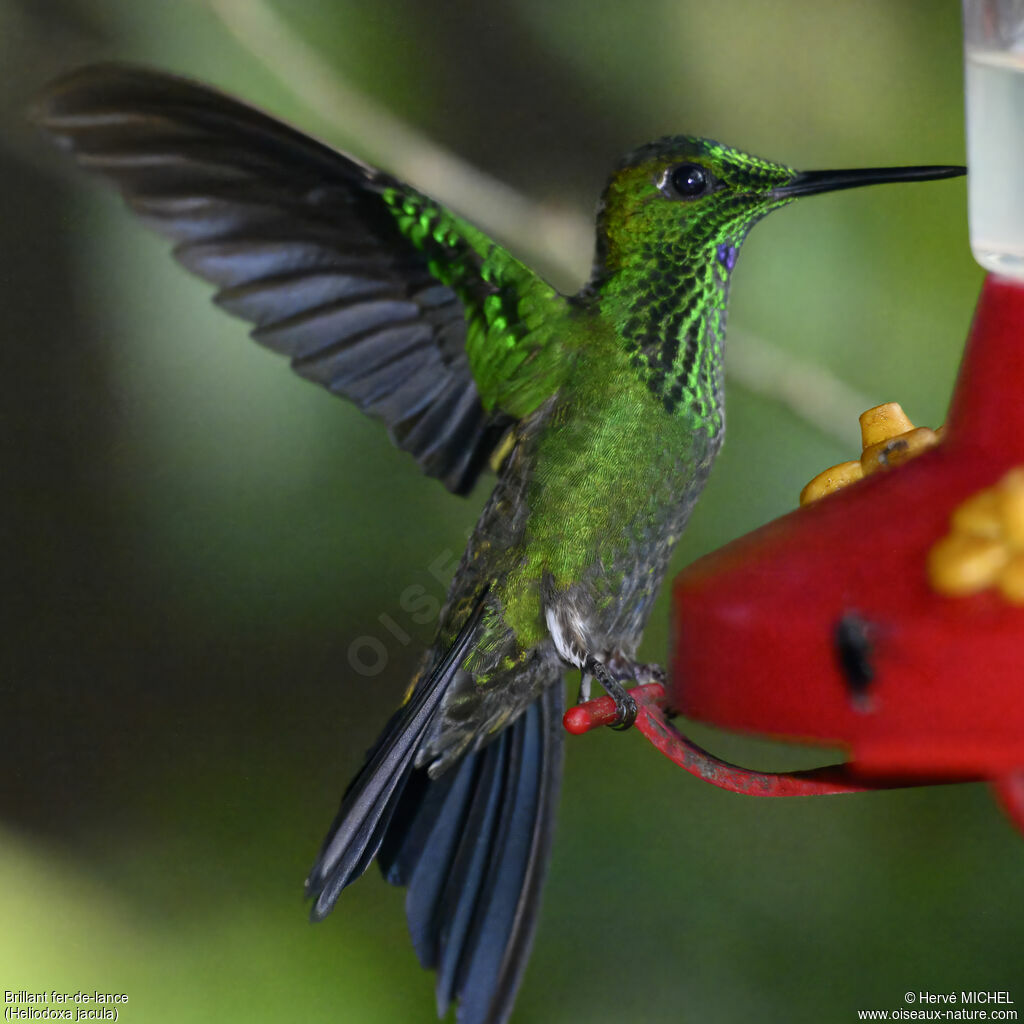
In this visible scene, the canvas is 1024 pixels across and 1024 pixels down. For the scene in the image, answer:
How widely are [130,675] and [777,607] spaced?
2.69 metres

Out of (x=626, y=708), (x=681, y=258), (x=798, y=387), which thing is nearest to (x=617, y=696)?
(x=626, y=708)

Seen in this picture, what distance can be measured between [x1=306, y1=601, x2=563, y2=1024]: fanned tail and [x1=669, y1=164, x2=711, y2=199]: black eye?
907mm

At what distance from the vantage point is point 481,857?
2309 mm

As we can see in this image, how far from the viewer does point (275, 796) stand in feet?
11.2

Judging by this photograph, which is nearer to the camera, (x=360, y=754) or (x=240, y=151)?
(x=240, y=151)

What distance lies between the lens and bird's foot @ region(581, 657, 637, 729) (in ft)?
5.31

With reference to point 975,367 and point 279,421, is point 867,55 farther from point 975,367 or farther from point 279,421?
Answer: point 975,367

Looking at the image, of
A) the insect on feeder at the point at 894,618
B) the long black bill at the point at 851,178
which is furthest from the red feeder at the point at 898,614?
the long black bill at the point at 851,178

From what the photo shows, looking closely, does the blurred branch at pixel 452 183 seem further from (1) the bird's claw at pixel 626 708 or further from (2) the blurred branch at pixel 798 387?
(1) the bird's claw at pixel 626 708

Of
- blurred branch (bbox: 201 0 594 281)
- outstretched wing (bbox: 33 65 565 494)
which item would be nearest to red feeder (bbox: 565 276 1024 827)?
outstretched wing (bbox: 33 65 565 494)

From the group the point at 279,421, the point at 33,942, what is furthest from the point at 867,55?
the point at 33,942

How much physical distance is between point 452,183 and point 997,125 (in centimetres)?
159

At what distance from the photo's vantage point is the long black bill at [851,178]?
1827mm

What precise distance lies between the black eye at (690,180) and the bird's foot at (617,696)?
0.75 meters
